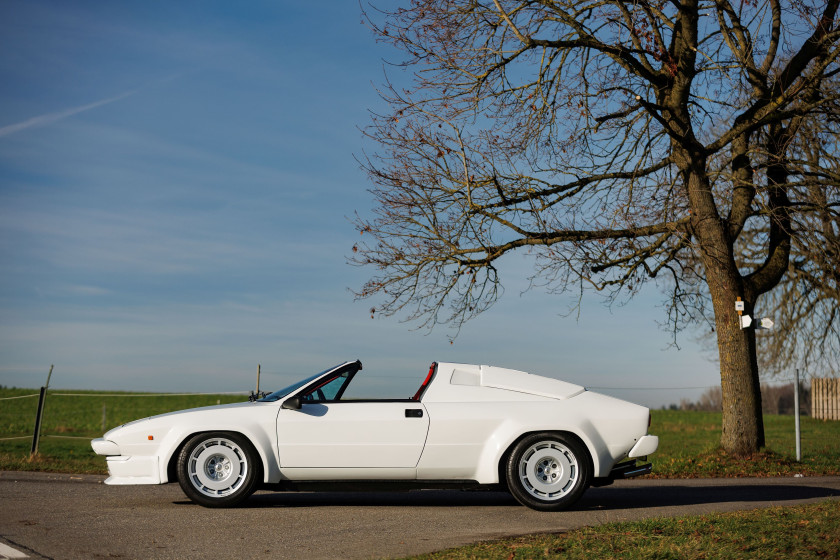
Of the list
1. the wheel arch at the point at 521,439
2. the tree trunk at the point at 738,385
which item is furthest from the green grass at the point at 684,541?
the tree trunk at the point at 738,385

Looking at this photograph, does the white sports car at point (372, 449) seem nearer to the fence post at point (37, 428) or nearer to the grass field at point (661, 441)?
the grass field at point (661, 441)

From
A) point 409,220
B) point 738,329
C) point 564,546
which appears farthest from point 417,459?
point 738,329

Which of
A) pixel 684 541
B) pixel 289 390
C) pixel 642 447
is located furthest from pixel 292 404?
pixel 684 541

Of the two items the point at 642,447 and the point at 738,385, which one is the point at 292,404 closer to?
the point at 642,447

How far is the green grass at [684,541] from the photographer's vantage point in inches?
239

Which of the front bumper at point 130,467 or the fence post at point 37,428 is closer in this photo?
the front bumper at point 130,467

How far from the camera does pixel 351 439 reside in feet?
27.5

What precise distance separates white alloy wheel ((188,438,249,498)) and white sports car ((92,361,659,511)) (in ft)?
0.03

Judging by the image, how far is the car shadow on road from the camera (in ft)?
29.8

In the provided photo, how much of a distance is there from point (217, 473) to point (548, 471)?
11.4 ft

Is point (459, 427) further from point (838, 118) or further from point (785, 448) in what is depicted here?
point (785, 448)

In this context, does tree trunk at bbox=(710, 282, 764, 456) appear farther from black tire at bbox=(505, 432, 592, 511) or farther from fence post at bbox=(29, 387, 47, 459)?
fence post at bbox=(29, 387, 47, 459)

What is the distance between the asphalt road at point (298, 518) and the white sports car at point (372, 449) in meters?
0.32

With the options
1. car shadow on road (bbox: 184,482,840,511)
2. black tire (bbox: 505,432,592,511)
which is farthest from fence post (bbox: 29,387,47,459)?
black tire (bbox: 505,432,592,511)
